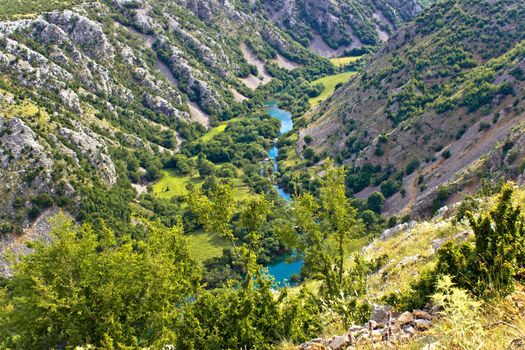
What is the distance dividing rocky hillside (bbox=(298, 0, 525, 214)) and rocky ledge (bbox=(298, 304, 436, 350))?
54.1 metres

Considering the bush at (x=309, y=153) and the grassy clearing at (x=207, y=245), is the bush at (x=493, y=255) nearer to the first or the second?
the grassy clearing at (x=207, y=245)

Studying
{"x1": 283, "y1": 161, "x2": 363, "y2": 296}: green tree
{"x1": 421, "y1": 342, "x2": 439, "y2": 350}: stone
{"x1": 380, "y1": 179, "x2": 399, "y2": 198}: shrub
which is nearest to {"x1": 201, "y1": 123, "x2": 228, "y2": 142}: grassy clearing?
{"x1": 380, "y1": 179, "x2": 399, "y2": 198}: shrub

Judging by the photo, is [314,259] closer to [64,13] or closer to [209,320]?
[209,320]

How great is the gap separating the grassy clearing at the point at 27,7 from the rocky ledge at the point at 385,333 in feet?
555

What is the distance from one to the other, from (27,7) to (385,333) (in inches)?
7433

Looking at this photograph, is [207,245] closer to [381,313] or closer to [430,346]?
[381,313]

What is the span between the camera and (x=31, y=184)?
10525 cm

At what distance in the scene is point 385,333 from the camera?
1260 cm

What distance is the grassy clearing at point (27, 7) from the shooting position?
152500mm

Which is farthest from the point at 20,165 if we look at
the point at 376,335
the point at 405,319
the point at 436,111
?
the point at 405,319

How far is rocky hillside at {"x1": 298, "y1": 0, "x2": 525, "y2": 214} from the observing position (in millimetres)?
78812

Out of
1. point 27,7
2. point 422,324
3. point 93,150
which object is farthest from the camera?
point 27,7

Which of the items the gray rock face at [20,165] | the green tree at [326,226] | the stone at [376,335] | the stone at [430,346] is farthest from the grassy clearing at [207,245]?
the stone at [430,346]

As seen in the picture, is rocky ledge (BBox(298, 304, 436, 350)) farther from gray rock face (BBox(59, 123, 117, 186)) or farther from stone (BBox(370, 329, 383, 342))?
gray rock face (BBox(59, 123, 117, 186))
